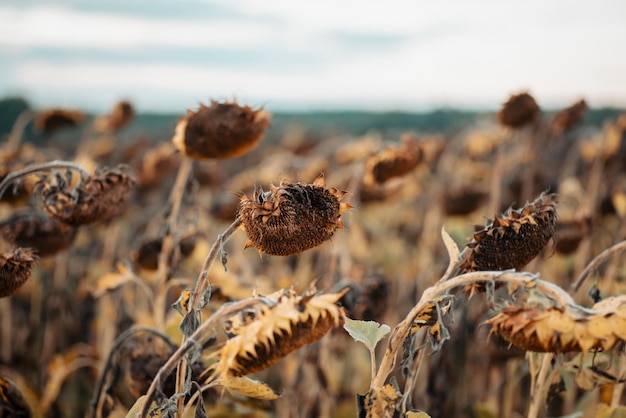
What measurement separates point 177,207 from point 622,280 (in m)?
2.01

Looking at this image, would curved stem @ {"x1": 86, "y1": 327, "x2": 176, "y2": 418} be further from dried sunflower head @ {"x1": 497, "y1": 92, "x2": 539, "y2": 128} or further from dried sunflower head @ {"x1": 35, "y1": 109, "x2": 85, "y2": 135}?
dried sunflower head @ {"x1": 35, "y1": 109, "x2": 85, "y2": 135}

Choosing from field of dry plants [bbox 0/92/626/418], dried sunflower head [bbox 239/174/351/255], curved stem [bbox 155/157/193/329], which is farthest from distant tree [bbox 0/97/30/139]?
dried sunflower head [bbox 239/174/351/255]

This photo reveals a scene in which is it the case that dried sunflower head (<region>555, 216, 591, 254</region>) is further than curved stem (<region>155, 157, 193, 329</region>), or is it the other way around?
dried sunflower head (<region>555, 216, 591, 254</region>)

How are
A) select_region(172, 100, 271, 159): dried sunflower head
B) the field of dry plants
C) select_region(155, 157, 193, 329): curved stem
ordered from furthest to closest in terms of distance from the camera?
select_region(155, 157, 193, 329): curved stem
select_region(172, 100, 271, 159): dried sunflower head
the field of dry plants

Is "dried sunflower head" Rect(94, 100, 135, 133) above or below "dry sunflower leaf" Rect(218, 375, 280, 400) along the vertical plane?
above

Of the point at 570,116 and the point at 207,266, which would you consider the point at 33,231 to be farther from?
the point at 570,116

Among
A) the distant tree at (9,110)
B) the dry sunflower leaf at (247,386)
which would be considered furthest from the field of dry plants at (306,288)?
the distant tree at (9,110)

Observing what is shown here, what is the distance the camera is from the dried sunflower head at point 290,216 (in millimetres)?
1327

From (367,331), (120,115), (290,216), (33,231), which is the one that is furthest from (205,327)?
(120,115)

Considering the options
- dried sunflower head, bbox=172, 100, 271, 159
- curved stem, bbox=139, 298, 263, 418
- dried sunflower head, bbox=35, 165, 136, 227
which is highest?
dried sunflower head, bbox=172, 100, 271, 159

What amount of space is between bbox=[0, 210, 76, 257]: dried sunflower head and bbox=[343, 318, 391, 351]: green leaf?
3.97 ft

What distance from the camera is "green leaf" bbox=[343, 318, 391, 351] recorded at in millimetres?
1453

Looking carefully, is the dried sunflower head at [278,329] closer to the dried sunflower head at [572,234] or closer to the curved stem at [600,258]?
the curved stem at [600,258]

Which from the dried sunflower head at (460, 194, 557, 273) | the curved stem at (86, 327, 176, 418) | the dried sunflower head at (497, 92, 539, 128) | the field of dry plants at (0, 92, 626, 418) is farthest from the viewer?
the dried sunflower head at (497, 92, 539, 128)
